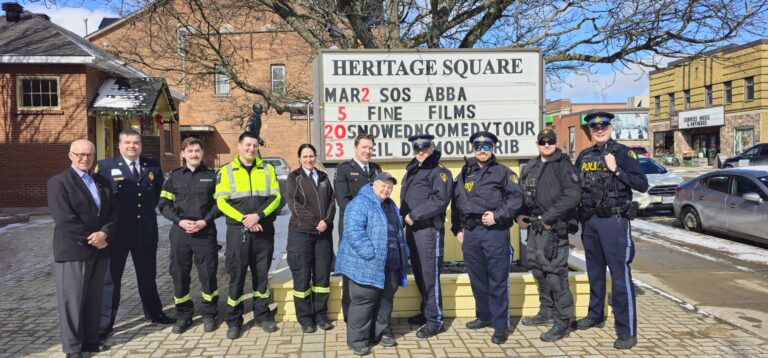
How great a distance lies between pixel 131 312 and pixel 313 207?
2597 millimetres

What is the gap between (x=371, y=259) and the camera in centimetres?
431

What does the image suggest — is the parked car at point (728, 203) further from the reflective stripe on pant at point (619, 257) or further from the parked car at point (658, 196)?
the reflective stripe on pant at point (619, 257)

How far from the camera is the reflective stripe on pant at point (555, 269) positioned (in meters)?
4.79

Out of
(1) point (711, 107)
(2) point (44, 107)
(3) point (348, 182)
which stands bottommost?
(3) point (348, 182)

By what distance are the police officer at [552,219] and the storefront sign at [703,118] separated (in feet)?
111

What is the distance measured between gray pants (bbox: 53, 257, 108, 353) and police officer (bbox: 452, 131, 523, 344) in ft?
11.1

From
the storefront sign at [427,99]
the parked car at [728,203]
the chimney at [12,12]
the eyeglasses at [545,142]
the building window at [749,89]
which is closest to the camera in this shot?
the eyeglasses at [545,142]

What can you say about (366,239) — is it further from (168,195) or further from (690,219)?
(690,219)

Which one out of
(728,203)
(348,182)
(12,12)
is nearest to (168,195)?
(348,182)

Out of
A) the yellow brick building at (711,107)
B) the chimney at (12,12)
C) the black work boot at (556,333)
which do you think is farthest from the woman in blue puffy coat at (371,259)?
the yellow brick building at (711,107)

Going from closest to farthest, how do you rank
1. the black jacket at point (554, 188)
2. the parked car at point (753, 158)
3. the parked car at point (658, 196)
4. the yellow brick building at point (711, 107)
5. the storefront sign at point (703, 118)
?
the black jacket at point (554, 188), the parked car at point (658, 196), the parked car at point (753, 158), the yellow brick building at point (711, 107), the storefront sign at point (703, 118)

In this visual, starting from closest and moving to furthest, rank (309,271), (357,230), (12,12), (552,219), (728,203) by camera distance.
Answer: (357,230) → (552,219) → (309,271) → (728,203) → (12,12)

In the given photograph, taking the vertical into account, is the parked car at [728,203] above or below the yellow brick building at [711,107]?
below

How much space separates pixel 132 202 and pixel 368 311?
259cm
